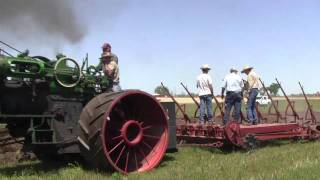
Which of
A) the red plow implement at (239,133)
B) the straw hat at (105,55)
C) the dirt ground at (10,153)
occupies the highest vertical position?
the straw hat at (105,55)

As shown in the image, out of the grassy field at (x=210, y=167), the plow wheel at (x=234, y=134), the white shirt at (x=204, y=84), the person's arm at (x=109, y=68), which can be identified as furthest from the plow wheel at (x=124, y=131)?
the white shirt at (x=204, y=84)

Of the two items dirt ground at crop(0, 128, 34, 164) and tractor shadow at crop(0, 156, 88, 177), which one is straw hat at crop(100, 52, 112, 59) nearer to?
tractor shadow at crop(0, 156, 88, 177)

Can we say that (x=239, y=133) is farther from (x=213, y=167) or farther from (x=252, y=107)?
(x=252, y=107)

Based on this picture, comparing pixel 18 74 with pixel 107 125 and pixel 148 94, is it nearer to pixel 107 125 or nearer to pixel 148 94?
pixel 107 125

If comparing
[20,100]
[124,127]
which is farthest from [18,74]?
[124,127]

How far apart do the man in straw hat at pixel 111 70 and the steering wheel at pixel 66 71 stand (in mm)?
708

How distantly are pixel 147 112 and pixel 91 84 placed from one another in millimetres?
978

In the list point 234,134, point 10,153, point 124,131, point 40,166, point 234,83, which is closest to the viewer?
point 124,131

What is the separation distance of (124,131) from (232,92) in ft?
15.1

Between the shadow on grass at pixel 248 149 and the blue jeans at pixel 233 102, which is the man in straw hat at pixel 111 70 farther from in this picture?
the blue jeans at pixel 233 102

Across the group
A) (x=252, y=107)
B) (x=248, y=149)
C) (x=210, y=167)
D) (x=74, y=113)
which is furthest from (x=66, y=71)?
(x=252, y=107)

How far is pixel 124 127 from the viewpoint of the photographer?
7.75 meters

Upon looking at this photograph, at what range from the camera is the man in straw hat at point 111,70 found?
8.49 meters

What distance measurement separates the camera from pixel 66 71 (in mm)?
7766
